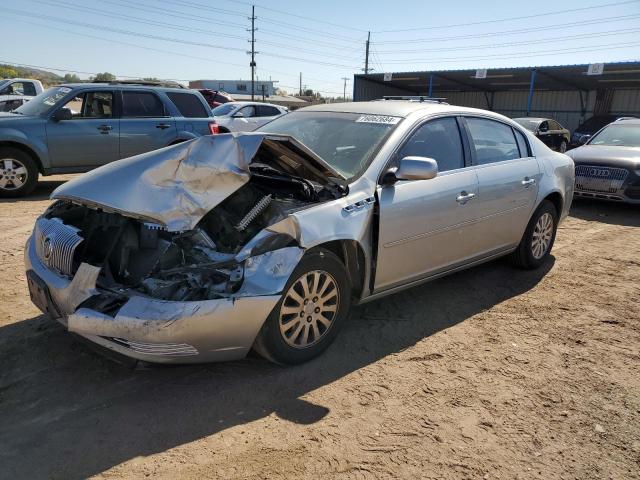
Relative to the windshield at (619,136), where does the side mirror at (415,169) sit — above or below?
below

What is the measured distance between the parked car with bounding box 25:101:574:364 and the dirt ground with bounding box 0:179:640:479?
338mm

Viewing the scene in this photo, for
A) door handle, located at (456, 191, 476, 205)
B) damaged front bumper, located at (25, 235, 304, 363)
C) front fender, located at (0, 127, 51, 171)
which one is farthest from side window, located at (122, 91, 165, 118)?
door handle, located at (456, 191, 476, 205)

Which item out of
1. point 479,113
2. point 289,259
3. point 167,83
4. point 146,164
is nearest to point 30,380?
point 146,164

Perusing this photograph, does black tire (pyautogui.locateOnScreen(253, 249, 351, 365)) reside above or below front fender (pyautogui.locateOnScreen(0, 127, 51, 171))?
below

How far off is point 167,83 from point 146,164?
736 cm

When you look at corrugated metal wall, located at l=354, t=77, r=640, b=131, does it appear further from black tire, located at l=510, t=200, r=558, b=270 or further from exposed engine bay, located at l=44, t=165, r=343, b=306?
exposed engine bay, located at l=44, t=165, r=343, b=306

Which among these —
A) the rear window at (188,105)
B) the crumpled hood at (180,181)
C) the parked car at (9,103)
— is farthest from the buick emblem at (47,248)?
the parked car at (9,103)

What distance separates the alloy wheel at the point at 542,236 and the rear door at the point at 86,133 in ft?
22.8

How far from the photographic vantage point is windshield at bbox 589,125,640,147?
984 centimetres

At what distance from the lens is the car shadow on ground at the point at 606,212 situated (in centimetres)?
845

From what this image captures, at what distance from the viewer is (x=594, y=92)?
1091 inches

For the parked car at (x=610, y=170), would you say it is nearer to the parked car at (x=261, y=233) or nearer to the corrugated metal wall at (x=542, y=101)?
the parked car at (x=261, y=233)

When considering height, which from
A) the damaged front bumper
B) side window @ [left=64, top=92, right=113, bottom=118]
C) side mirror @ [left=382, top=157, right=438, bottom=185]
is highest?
side window @ [left=64, top=92, right=113, bottom=118]

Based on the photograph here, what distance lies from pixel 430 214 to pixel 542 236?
220cm
